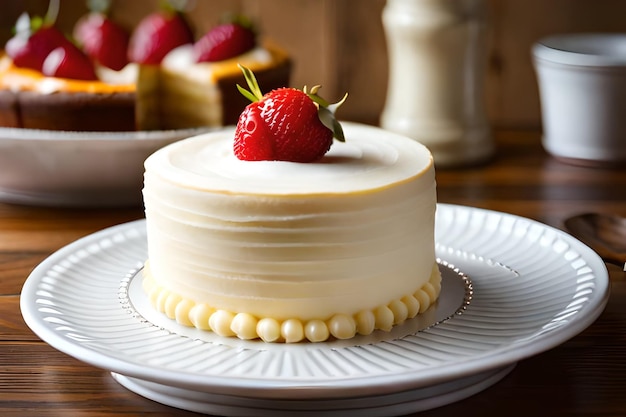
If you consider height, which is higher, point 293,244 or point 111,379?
point 293,244

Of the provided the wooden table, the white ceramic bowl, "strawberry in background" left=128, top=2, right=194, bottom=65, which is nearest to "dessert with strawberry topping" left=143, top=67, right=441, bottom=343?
the wooden table

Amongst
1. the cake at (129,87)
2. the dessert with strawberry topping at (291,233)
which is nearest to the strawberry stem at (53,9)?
the cake at (129,87)

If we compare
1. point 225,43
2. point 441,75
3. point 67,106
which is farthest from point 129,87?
point 441,75

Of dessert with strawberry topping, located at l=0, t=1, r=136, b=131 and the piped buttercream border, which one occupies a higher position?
dessert with strawberry topping, located at l=0, t=1, r=136, b=131

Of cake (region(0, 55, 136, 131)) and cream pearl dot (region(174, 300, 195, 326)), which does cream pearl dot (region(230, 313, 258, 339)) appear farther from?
cake (region(0, 55, 136, 131))

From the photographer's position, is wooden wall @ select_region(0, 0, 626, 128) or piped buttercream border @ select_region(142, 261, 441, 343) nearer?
piped buttercream border @ select_region(142, 261, 441, 343)

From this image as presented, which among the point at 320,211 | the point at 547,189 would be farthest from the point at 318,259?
the point at 547,189

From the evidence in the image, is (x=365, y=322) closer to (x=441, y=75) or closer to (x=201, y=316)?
(x=201, y=316)
